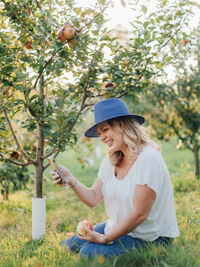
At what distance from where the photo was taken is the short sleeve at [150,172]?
1950 millimetres

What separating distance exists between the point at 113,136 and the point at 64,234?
1.44m

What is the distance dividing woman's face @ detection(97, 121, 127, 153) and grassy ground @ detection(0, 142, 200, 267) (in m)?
0.68

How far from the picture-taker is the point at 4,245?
8.65 ft

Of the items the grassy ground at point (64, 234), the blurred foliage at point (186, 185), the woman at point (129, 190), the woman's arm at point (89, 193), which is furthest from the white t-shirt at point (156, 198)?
the blurred foliage at point (186, 185)

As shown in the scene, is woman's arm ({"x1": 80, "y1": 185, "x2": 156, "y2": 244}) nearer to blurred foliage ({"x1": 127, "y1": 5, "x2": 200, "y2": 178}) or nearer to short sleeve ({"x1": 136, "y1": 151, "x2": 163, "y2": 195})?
short sleeve ({"x1": 136, "y1": 151, "x2": 163, "y2": 195})

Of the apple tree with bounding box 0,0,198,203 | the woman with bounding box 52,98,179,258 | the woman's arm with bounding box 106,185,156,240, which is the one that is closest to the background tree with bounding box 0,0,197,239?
the apple tree with bounding box 0,0,198,203

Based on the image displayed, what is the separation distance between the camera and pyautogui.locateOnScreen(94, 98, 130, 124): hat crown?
2150 millimetres


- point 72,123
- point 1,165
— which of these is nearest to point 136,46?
point 72,123

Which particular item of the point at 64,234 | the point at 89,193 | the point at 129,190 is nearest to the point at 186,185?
the point at 64,234

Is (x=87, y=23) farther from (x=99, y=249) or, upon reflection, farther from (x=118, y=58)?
(x=99, y=249)

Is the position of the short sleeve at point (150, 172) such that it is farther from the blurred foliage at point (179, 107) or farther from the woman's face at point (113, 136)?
the blurred foliage at point (179, 107)

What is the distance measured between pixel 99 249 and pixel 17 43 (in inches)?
75.5

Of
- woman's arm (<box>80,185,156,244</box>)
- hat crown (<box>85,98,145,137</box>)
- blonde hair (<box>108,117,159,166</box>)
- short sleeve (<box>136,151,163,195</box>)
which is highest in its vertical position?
hat crown (<box>85,98,145,137</box>)

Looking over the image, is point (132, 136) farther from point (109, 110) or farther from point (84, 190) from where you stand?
point (84, 190)
